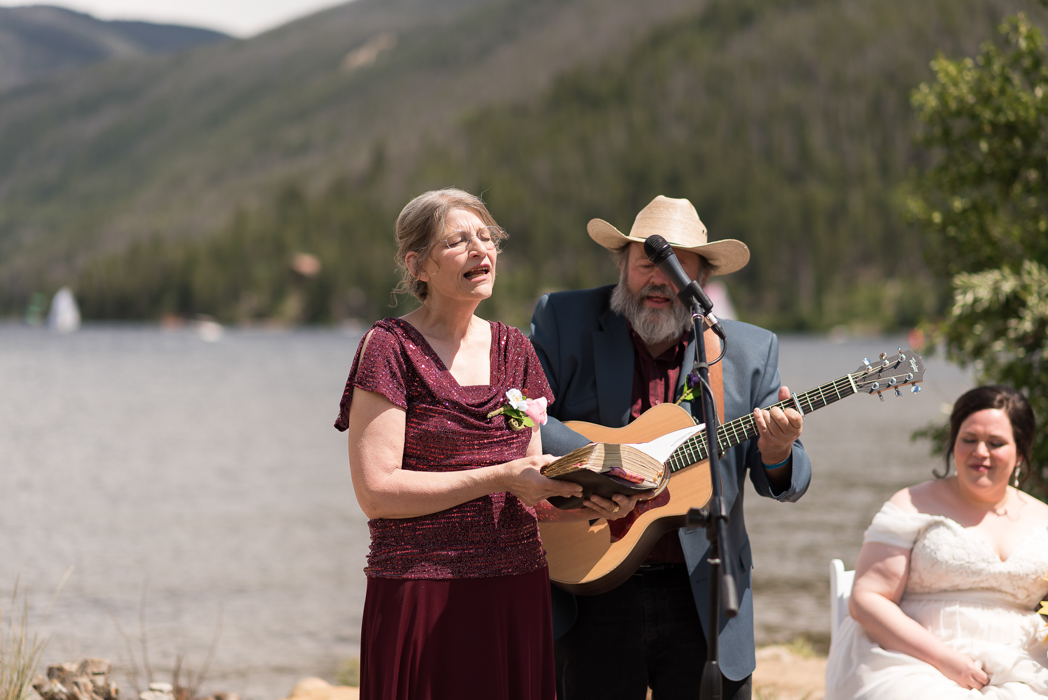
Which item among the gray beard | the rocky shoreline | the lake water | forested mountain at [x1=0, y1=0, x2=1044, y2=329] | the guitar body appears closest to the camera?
the guitar body

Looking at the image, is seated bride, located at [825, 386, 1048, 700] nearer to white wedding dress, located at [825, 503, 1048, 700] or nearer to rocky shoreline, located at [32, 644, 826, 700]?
→ white wedding dress, located at [825, 503, 1048, 700]

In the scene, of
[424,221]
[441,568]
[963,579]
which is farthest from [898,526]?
[424,221]

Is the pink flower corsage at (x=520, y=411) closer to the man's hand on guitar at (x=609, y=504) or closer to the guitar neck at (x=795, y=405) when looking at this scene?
the man's hand on guitar at (x=609, y=504)

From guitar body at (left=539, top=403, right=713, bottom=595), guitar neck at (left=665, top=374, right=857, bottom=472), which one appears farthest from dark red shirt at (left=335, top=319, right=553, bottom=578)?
guitar neck at (left=665, top=374, right=857, bottom=472)

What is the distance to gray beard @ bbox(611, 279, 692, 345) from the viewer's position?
353 cm

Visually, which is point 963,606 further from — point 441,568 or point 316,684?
point 316,684

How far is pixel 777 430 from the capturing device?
3.23 meters

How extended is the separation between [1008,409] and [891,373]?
0.66m

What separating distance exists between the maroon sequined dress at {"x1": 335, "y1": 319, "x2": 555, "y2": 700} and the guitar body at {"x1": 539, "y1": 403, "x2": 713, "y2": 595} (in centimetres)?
60

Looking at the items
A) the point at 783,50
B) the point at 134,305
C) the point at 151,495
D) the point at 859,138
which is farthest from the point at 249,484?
the point at 783,50

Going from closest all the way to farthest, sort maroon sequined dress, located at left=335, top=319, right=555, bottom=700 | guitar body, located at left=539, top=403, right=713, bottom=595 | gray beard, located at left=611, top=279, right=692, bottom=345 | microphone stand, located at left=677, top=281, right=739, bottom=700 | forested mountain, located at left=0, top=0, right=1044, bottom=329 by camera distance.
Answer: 1. microphone stand, located at left=677, top=281, right=739, bottom=700
2. maroon sequined dress, located at left=335, top=319, right=555, bottom=700
3. guitar body, located at left=539, top=403, right=713, bottom=595
4. gray beard, located at left=611, top=279, right=692, bottom=345
5. forested mountain, located at left=0, top=0, right=1044, bottom=329

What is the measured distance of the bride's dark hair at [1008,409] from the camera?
12.2ft

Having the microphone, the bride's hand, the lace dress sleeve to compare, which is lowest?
the bride's hand

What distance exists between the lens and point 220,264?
408 feet
